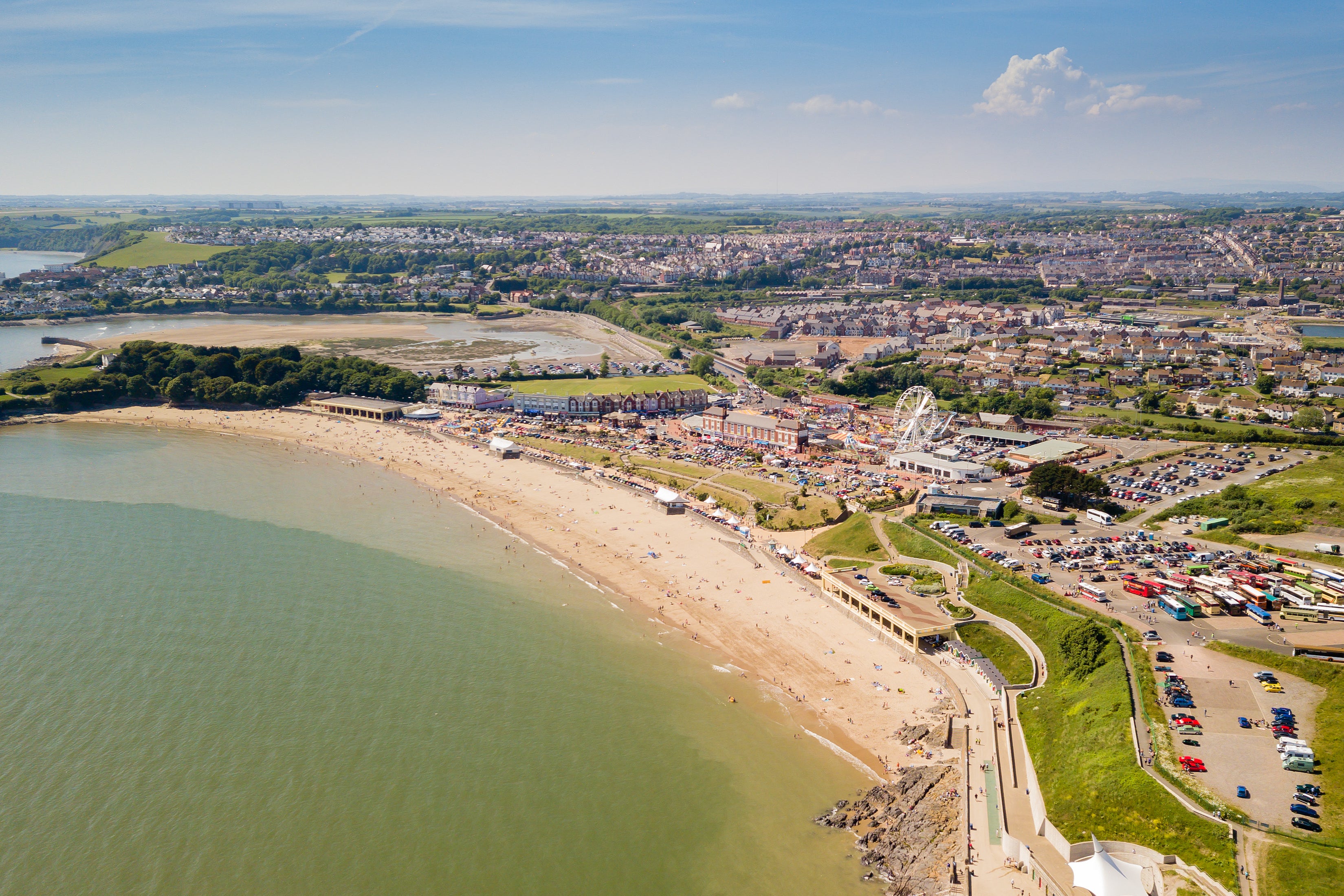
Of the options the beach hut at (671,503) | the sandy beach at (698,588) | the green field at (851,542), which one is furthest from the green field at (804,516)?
the beach hut at (671,503)

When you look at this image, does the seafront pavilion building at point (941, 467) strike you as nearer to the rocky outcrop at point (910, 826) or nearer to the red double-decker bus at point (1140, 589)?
the red double-decker bus at point (1140, 589)

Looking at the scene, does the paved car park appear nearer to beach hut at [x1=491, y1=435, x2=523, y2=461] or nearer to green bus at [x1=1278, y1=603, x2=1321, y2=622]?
green bus at [x1=1278, y1=603, x2=1321, y2=622]

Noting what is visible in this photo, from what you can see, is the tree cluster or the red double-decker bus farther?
the tree cluster

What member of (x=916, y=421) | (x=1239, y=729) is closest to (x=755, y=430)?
(x=916, y=421)

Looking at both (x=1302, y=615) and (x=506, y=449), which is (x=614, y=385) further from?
(x=1302, y=615)

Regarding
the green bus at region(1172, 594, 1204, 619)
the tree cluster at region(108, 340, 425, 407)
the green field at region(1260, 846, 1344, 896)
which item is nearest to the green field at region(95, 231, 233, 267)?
the tree cluster at region(108, 340, 425, 407)
